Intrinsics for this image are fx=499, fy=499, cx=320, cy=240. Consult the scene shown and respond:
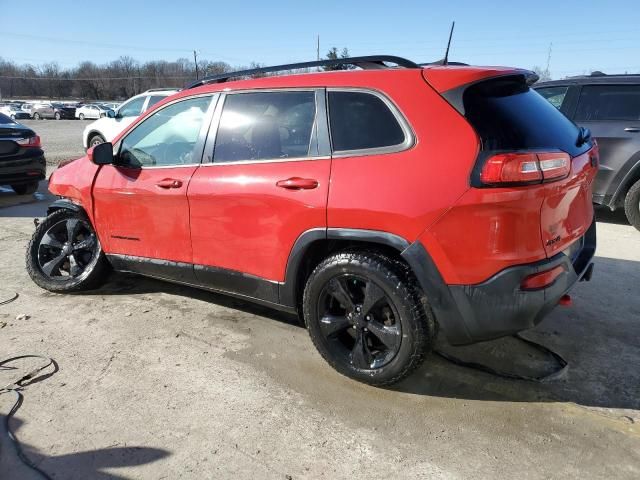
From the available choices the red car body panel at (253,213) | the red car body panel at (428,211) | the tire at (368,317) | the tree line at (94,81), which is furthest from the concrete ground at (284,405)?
the tree line at (94,81)

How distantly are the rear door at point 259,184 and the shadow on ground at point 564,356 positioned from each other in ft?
2.31

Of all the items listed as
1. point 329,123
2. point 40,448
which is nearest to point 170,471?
point 40,448

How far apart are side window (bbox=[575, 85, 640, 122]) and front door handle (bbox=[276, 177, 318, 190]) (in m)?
5.14

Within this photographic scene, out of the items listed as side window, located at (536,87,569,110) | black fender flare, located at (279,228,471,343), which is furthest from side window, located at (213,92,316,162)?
side window, located at (536,87,569,110)

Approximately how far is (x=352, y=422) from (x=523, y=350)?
4.54ft

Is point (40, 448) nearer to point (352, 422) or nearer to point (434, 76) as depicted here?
point (352, 422)

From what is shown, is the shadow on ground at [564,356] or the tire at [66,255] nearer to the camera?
A: the shadow on ground at [564,356]

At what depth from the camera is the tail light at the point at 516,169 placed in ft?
7.59

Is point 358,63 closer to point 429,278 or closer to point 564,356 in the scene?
point 429,278

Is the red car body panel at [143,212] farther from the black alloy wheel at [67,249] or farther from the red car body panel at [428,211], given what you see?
the black alloy wheel at [67,249]

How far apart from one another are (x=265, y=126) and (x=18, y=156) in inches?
267

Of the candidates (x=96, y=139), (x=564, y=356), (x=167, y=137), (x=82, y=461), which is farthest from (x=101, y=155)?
(x=96, y=139)

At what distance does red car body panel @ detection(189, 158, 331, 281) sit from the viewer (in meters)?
2.89

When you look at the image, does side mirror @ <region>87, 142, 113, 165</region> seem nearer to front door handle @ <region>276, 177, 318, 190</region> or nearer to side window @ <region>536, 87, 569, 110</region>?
front door handle @ <region>276, 177, 318, 190</region>
